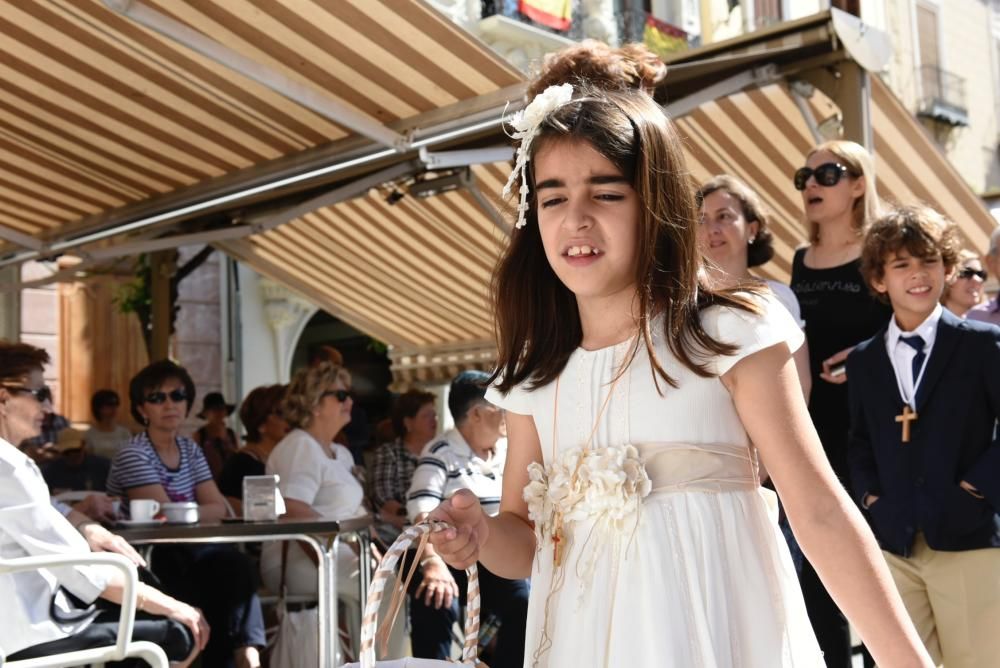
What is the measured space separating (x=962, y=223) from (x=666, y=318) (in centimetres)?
665

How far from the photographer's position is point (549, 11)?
15477mm

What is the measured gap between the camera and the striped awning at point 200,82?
5312 mm

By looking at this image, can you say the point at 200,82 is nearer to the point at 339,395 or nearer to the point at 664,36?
the point at 339,395

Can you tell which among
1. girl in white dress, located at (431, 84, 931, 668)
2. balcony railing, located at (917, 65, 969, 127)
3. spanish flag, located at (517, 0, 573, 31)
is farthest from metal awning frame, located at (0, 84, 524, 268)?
balcony railing, located at (917, 65, 969, 127)

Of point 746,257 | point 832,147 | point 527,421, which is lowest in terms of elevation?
point 527,421

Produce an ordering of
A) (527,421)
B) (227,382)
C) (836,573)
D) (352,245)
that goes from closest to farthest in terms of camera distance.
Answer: (836,573) < (527,421) < (352,245) < (227,382)

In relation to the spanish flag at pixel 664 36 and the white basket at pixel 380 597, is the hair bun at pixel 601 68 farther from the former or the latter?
the spanish flag at pixel 664 36

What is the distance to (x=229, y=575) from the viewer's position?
213 inches

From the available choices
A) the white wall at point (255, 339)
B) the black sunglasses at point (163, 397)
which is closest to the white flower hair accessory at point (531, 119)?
the black sunglasses at point (163, 397)


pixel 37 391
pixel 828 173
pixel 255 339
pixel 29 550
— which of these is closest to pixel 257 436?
pixel 37 391

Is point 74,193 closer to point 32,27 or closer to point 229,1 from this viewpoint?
point 32,27

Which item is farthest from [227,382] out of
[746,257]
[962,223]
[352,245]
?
[746,257]

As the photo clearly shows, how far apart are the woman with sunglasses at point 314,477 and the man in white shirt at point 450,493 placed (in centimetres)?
37

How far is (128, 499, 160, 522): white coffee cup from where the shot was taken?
203 inches
